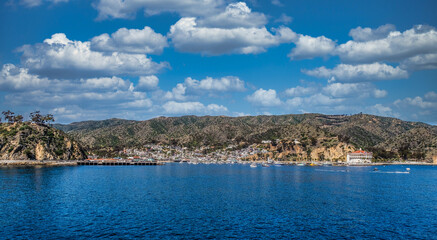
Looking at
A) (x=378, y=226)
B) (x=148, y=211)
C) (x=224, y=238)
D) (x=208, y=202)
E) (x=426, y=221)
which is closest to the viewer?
(x=224, y=238)

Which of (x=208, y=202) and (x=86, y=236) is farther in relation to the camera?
(x=208, y=202)

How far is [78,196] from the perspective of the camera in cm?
8412

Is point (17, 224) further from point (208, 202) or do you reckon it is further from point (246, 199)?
point (246, 199)

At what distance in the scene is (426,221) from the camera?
59000 mm

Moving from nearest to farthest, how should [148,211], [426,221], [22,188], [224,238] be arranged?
1. [224,238]
2. [426,221]
3. [148,211]
4. [22,188]

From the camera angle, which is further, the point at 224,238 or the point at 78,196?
the point at 78,196

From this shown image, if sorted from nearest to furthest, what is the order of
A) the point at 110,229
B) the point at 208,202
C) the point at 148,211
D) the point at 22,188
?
the point at 110,229 < the point at 148,211 < the point at 208,202 < the point at 22,188

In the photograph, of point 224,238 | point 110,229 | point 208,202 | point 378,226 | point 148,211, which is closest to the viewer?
point 224,238

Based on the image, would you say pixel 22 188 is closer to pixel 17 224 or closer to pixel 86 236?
pixel 17 224

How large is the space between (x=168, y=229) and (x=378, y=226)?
33.3 metres

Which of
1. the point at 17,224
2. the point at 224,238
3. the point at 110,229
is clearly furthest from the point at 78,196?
the point at 224,238

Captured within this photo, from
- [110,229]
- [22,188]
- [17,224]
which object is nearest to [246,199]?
[110,229]

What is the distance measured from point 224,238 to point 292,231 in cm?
1111

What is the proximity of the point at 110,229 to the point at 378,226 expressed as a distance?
4194cm
